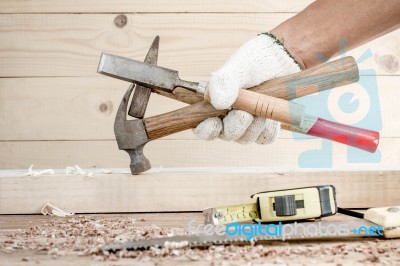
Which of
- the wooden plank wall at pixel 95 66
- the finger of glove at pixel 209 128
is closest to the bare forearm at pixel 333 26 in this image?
the finger of glove at pixel 209 128

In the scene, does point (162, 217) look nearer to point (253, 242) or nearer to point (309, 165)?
point (253, 242)

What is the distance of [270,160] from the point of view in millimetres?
1887

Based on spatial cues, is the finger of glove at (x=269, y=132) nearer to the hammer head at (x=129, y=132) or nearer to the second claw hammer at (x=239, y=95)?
the second claw hammer at (x=239, y=95)

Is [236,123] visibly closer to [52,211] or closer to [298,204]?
[298,204]

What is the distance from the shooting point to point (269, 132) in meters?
1.35

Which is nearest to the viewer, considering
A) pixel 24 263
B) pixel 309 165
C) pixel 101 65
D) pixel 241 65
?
pixel 24 263

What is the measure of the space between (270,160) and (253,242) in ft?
3.40

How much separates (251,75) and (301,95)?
0.44 feet

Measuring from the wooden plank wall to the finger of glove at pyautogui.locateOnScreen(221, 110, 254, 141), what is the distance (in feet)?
1.91

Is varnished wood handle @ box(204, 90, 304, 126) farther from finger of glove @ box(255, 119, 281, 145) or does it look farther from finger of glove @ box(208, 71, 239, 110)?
finger of glove @ box(255, 119, 281, 145)

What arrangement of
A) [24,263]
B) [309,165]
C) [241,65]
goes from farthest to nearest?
[309,165] < [241,65] < [24,263]

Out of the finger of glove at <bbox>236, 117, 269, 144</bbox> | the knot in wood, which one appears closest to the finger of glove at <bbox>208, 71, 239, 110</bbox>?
the finger of glove at <bbox>236, 117, 269, 144</bbox>

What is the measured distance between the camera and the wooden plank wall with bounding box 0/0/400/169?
1.86 m

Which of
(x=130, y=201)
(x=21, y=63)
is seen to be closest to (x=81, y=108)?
(x=21, y=63)
